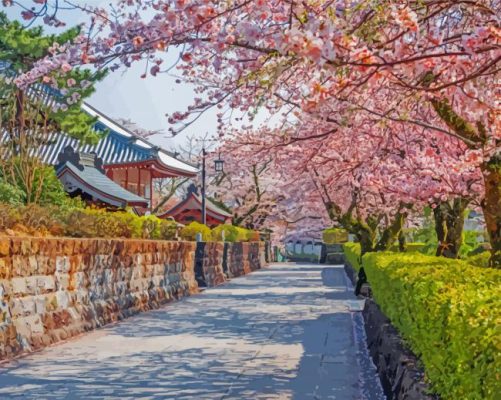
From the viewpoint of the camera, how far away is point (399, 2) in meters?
5.23

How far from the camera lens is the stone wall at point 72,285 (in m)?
Result: 9.06

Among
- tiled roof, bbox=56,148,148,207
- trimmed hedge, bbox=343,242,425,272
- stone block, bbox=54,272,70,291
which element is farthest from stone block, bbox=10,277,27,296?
tiled roof, bbox=56,148,148,207

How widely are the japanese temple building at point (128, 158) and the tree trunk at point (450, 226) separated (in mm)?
16773

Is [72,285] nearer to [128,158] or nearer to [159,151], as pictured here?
[128,158]

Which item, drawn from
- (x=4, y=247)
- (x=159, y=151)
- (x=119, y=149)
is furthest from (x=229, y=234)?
(x=4, y=247)

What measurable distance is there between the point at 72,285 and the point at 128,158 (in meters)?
20.2

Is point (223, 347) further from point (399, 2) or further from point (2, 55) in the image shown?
point (2, 55)

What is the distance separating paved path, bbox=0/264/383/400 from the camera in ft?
22.8

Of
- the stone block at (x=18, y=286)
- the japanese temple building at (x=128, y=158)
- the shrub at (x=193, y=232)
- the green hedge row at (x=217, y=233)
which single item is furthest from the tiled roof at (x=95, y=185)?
the stone block at (x=18, y=286)

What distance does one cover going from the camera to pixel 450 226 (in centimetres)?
1520

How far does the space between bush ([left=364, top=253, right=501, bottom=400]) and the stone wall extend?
4732 millimetres

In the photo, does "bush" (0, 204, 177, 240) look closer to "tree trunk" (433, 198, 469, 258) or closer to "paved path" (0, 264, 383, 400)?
"paved path" (0, 264, 383, 400)

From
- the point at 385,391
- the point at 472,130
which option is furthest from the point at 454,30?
the point at 385,391

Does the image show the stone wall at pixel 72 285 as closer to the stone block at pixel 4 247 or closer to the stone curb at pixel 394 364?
the stone block at pixel 4 247
